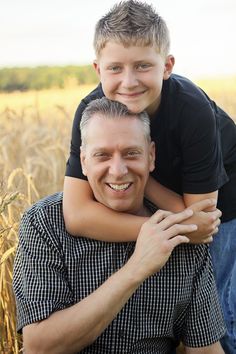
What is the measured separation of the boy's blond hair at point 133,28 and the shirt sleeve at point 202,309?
837mm

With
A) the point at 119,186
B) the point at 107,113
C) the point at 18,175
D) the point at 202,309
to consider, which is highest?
the point at 107,113

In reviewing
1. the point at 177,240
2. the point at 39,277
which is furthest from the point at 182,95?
the point at 39,277

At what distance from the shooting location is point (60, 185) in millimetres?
6008

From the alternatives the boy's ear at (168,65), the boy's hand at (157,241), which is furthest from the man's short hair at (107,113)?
the boy's hand at (157,241)

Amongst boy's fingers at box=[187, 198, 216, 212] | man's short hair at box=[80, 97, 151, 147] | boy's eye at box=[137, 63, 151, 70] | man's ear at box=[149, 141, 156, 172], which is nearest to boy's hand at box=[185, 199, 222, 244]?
boy's fingers at box=[187, 198, 216, 212]

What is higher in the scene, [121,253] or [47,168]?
[121,253]

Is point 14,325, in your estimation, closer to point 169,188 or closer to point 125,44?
point 169,188

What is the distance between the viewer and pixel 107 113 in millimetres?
2848

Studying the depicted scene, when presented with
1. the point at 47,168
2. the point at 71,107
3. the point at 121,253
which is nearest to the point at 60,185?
the point at 47,168

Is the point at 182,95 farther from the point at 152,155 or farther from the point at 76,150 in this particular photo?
the point at 76,150

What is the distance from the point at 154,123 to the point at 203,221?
0.45 meters

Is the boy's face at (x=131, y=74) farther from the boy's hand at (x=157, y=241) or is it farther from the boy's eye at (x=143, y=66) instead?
the boy's hand at (x=157, y=241)

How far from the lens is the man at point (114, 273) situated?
2711 mm

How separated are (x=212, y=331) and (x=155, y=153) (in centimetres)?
76
